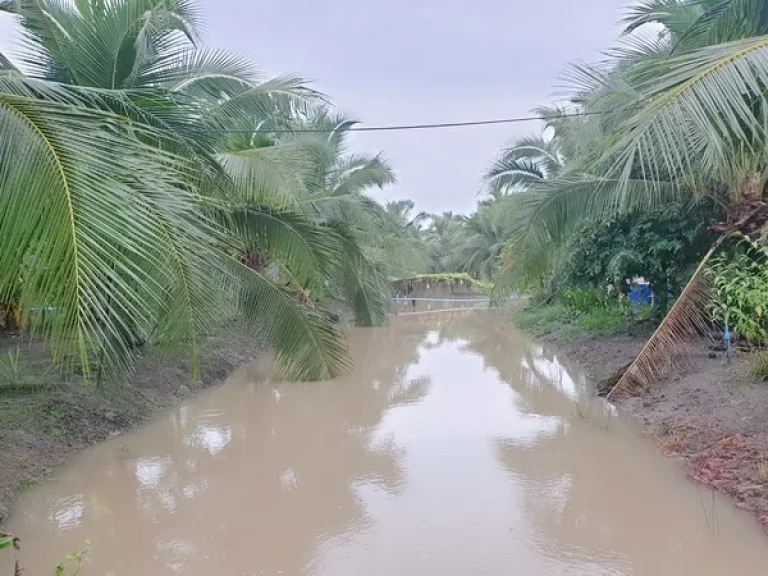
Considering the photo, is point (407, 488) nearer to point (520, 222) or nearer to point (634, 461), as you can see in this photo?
point (634, 461)

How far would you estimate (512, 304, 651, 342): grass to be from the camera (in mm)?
11702

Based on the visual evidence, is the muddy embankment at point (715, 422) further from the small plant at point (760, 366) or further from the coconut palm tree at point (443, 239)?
the coconut palm tree at point (443, 239)

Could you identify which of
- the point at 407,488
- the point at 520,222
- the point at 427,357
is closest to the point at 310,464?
the point at 407,488

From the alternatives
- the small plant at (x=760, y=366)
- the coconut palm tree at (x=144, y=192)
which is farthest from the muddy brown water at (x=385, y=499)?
the small plant at (x=760, y=366)

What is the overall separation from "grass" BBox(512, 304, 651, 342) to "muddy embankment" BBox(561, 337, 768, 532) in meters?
3.45

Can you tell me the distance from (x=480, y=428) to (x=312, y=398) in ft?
8.35

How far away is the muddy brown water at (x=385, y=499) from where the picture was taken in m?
3.69

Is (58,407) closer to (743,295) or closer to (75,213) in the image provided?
(75,213)

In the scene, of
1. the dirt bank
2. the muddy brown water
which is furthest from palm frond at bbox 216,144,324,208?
the muddy brown water

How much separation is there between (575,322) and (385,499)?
1020 centimetres

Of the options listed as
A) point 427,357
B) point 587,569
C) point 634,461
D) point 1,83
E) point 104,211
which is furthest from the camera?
point 427,357

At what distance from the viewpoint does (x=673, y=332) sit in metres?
6.53

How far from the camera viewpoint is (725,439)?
4.93 meters

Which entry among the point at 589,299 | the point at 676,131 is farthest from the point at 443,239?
the point at 676,131
